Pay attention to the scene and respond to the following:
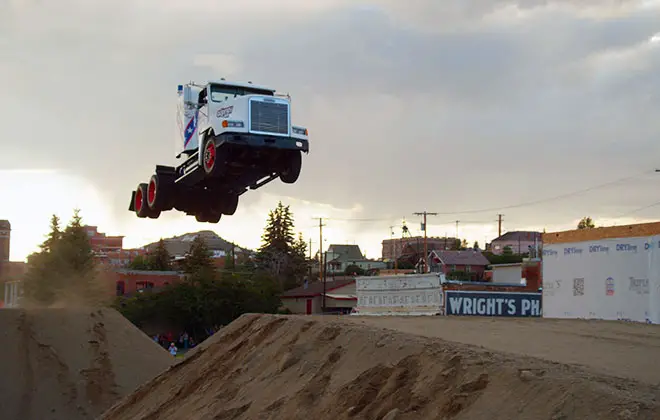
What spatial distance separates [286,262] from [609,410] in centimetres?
8086

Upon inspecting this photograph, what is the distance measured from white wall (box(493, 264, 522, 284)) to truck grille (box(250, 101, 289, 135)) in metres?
43.3

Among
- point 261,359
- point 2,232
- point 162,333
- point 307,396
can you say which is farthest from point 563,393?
point 162,333

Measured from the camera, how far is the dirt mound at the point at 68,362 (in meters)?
17.7

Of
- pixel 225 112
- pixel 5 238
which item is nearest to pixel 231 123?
pixel 225 112

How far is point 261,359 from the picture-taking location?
33.0ft

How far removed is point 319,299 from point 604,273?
40.2 metres

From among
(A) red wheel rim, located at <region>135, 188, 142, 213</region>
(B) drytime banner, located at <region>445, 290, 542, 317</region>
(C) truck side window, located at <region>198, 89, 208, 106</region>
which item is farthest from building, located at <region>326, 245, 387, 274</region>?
(C) truck side window, located at <region>198, 89, 208, 106</region>

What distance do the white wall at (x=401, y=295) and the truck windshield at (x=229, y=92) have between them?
15.0 m

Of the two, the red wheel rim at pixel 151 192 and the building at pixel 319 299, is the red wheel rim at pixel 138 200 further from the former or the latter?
the building at pixel 319 299

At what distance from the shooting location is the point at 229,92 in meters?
16.5

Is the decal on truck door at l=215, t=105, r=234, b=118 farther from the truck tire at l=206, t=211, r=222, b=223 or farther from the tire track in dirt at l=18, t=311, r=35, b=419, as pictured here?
the tire track in dirt at l=18, t=311, r=35, b=419

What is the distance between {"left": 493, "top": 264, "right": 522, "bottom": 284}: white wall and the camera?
5666 centimetres

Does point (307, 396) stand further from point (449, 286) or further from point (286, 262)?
point (286, 262)

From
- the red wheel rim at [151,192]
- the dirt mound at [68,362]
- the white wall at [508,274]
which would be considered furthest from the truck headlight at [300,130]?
the white wall at [508,274]
